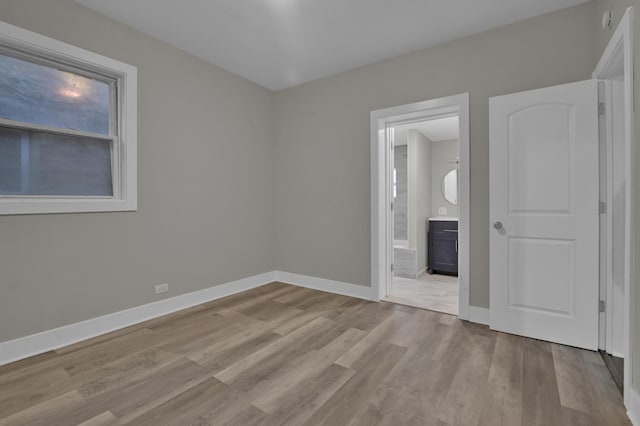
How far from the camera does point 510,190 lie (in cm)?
262

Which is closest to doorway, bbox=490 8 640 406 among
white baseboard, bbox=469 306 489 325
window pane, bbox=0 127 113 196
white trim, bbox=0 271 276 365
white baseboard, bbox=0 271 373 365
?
white baseboard, bbox=469 306 489 325

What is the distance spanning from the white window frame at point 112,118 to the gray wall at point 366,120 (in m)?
1.95

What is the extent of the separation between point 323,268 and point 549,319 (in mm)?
2352

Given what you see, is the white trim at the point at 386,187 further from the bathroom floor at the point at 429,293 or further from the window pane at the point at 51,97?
the window pane at the point at 51,97

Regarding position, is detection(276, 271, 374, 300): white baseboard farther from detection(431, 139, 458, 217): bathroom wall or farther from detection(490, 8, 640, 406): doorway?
detection(431, 139, 458, 217): bathroom wall

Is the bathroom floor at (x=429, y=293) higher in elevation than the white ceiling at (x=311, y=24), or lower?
lower

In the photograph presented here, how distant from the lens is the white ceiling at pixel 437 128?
4.78 m

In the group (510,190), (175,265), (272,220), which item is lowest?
(175,265)

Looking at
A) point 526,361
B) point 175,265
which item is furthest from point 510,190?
point 175,265

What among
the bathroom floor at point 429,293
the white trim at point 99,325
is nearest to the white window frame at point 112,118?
the white trim at point 99,325

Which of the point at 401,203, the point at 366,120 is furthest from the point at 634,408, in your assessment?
the point at 401,203

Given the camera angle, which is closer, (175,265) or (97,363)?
(97,363)

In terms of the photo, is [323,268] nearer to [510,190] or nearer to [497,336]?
[497,336]

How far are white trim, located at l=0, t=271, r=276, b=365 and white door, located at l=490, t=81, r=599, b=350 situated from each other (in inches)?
116
